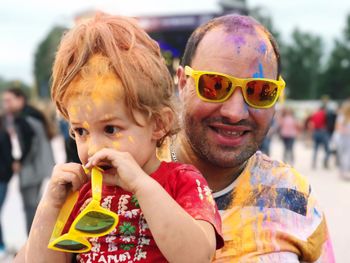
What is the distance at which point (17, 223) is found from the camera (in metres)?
7.53

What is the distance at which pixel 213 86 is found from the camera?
1.80 meters

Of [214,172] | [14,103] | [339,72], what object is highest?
[214,172]

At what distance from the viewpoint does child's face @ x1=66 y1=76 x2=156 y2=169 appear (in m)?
1.38

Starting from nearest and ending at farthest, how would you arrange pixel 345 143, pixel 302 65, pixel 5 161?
pixel 5 161 → pixel 345 143 → pixel 302 65

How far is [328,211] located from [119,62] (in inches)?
272

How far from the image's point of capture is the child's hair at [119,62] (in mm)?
1396

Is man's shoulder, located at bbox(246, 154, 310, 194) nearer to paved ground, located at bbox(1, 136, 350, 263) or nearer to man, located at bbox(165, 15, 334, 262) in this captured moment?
man, located at bbox(165, 15, 334, 262)

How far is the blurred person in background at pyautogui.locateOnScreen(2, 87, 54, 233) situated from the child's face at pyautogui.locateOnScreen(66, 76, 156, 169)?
484 centimetres

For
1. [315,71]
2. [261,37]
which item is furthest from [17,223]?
[315,71]

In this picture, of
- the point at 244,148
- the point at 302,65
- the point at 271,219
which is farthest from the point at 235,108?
the point at 302,65

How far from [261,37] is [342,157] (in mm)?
10006

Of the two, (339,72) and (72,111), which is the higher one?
(72,111)

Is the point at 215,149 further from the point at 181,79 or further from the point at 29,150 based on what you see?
the point at 29,150

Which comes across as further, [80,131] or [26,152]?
[26,152]
